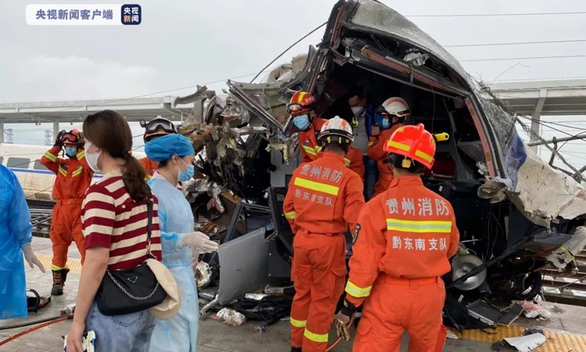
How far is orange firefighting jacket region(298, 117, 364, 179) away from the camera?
14.8 ft

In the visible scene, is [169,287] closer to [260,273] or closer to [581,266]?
[260,273]

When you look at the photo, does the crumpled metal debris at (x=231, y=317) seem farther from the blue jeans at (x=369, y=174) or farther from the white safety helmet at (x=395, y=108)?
the white safety helmet at (x=395, y=108)

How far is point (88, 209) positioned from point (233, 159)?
376 cm

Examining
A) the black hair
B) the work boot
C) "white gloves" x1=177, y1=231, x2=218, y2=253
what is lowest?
the work boot

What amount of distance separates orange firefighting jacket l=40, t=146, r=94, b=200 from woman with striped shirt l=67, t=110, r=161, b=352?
3712 millimetres

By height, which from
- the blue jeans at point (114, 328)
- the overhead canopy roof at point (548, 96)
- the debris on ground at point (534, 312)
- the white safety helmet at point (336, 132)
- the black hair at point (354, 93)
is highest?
the overhead canopy roof at point (548, 96)

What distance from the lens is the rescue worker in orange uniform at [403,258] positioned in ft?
8.25

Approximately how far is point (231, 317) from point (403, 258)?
262cm

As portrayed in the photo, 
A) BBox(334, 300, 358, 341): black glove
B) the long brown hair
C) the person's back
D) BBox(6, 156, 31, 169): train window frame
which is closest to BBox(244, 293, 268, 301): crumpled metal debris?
BBox(334, 300, 358, 341): black glove

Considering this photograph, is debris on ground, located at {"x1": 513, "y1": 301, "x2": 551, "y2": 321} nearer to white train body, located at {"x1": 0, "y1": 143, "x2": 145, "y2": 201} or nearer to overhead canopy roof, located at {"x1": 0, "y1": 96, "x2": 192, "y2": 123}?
white train body, located at {"x1": 0, "y1": 143, "x2": 145, "y2": 201}

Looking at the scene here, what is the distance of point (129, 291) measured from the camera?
1.85m

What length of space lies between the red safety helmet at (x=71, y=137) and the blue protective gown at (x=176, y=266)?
11.7 ft

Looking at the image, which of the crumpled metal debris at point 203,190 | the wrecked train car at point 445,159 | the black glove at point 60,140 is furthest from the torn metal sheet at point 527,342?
the black glove at point 60,140

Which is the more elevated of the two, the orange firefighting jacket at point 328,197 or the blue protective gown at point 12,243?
the orange firefighting jacket at point 328,197
